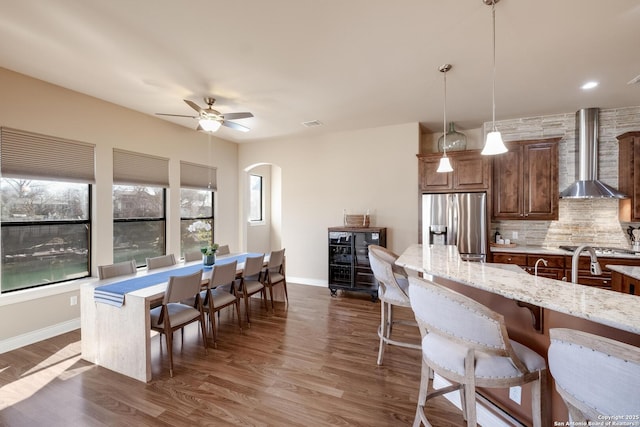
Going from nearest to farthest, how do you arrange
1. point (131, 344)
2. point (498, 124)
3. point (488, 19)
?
point (488, 19) → point (131, 344) → point (498, 124)

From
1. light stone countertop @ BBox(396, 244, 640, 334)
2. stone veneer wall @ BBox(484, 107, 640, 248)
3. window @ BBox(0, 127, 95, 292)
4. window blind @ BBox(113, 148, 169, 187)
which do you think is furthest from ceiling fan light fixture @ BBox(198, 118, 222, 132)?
stone veneer wall @ BBox(484, 107, 640, 248)

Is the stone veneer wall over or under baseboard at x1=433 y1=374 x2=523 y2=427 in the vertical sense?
over

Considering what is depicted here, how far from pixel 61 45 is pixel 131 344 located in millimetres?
2748

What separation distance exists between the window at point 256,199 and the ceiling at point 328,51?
3.37 meters

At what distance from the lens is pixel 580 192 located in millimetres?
3836

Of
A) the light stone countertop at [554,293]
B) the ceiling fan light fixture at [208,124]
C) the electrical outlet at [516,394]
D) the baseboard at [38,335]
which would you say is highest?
the ceiling fan light fixture at [208,124]

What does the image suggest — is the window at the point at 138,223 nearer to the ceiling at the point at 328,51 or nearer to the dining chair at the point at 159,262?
the dining chair at the point at 159,262

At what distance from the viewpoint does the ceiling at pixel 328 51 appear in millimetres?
2061

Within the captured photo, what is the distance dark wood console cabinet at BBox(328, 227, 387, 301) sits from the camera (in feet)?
15.4

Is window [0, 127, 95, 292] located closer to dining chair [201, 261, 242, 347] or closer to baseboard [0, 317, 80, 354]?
baseboard [0, 317, 80, 354]

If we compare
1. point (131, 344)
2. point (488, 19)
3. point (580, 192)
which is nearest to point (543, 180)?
point (580, 192)

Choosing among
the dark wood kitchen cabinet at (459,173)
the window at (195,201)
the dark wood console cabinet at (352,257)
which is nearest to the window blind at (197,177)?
the window at (195,201)

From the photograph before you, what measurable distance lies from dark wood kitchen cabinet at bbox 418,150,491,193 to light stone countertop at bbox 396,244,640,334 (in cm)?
278

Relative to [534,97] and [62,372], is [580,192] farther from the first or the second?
[62,372]
